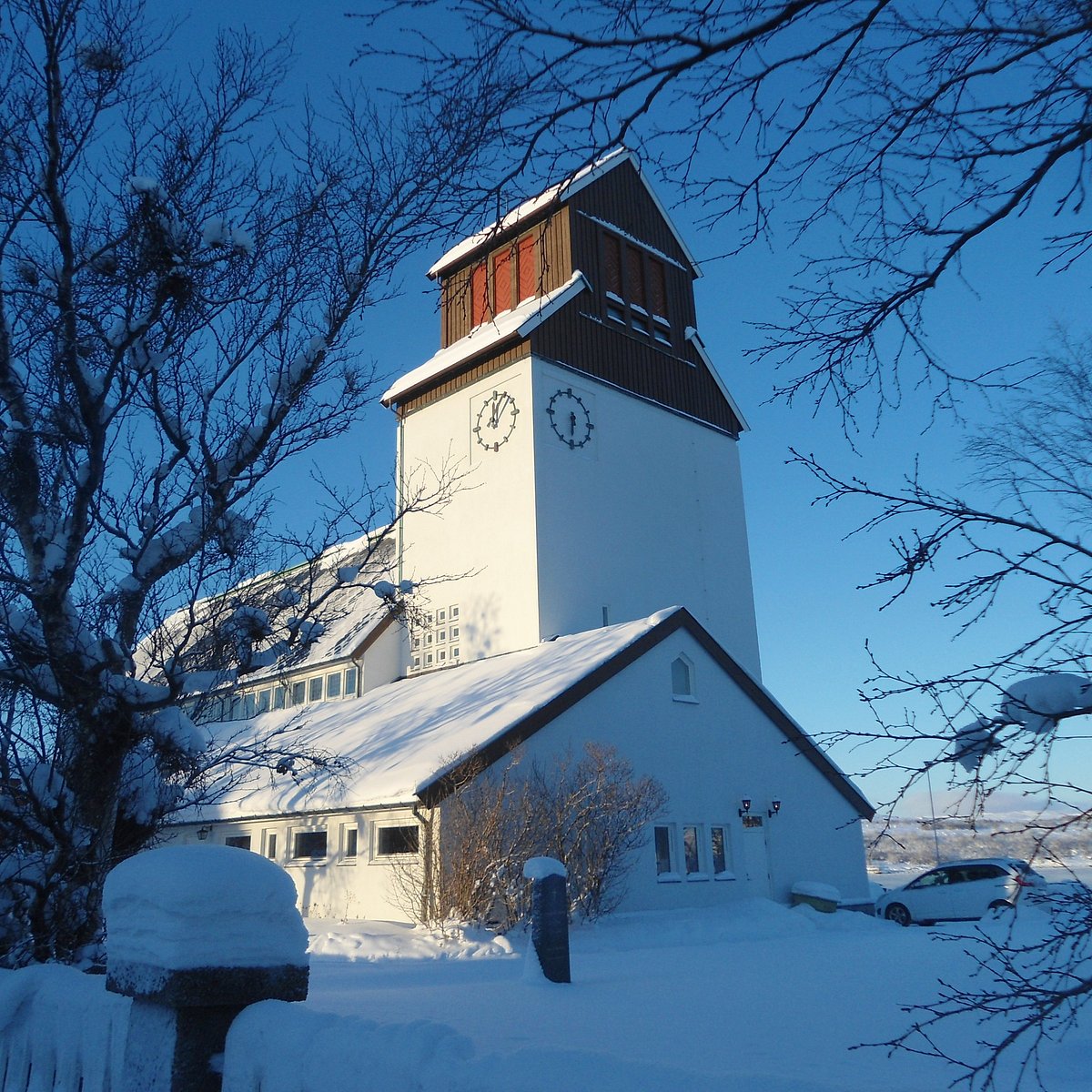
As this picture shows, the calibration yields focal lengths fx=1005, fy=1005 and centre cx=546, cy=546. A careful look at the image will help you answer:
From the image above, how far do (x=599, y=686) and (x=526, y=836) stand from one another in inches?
148

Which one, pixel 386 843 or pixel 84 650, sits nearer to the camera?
pixel 84 650

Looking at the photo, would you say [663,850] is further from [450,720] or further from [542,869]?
[542,869]

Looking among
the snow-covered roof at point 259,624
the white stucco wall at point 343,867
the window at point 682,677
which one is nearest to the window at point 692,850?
the window at point 682,677

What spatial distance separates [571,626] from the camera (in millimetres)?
25734

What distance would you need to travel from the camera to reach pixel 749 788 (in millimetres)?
Result: 20484

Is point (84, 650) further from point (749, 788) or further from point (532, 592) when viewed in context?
point (532, 592)

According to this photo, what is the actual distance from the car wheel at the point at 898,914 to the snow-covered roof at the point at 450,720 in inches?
85.9

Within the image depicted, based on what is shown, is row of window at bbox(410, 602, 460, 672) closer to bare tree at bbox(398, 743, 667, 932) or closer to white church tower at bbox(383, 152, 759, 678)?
white church tower at bbox(383, 152, 759, 678)

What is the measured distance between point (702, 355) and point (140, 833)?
2805 cm

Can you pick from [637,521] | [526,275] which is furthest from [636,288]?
[637,521]

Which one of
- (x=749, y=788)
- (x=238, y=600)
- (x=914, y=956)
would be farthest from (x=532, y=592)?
(x=238, y=600)

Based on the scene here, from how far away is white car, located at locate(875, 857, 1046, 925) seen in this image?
2028 centimetres

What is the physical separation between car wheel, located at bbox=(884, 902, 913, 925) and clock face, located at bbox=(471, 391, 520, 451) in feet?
48.0

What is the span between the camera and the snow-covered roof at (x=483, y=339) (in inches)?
1028
